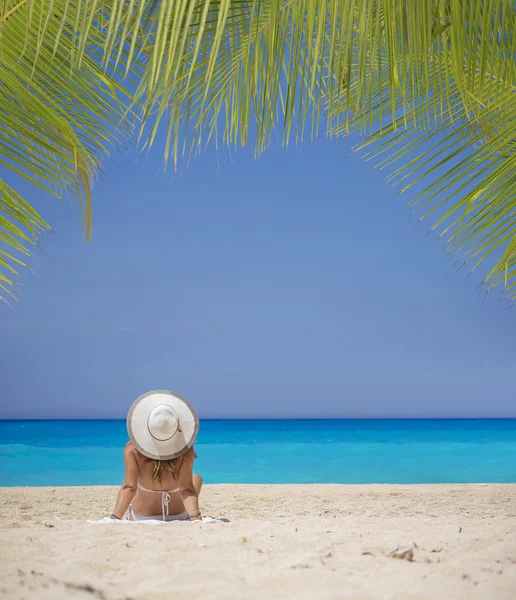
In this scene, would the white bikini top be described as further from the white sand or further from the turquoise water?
the turquoise water

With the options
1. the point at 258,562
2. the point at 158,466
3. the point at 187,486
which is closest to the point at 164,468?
the point at 158,466

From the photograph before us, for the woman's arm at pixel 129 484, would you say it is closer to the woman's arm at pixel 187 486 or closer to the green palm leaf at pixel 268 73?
the woman's arm at pixel 187 486

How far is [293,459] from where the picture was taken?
1639 cm

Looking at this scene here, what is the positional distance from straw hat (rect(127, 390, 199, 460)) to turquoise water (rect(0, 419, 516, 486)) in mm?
9514

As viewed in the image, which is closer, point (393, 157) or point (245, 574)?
point (245, 574)

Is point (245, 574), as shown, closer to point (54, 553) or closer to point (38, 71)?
point (54, 553)

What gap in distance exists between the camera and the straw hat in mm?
2736

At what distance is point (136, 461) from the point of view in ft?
9.26

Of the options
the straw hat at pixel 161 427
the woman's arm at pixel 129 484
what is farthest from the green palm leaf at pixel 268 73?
the woman's arm at pixel 129 484

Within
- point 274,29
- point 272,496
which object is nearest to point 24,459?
point 272,496

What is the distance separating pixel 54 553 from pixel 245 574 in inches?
21.0

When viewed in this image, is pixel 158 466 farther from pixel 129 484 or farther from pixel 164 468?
pixel 129 484

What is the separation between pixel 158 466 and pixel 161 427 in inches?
8.7

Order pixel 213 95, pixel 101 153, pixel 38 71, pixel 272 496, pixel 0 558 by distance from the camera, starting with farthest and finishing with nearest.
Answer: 1. pixel 272 496
2. pixel 101 153
3. pixel 213 95
4. pixel 38 71
5. pixel 0 558
